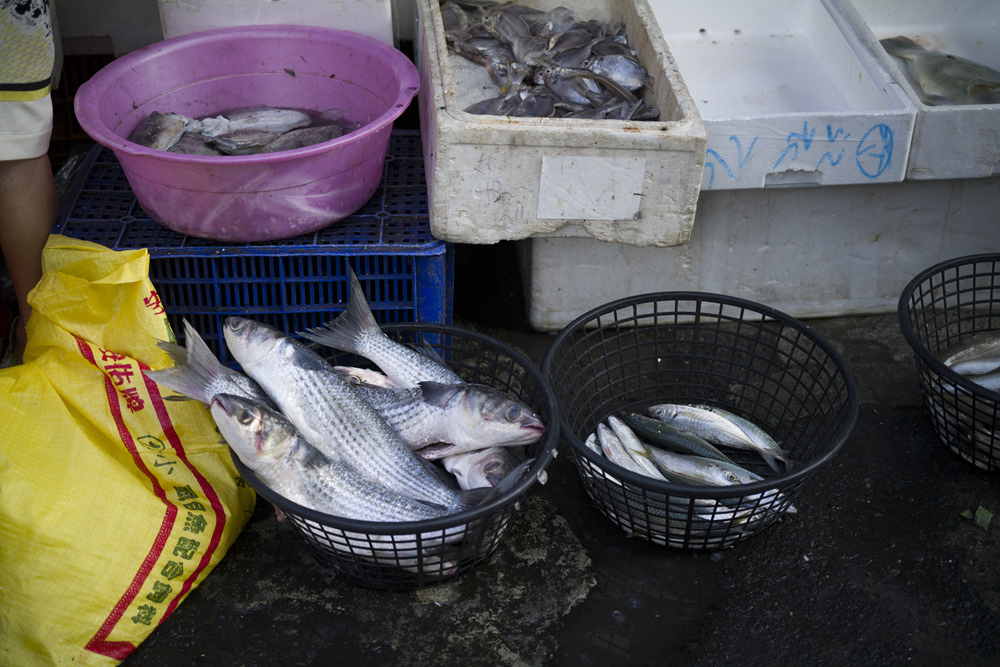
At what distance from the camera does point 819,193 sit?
309cm

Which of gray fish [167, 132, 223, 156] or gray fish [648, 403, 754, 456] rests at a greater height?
gray fish [167, 132, 223, 156]

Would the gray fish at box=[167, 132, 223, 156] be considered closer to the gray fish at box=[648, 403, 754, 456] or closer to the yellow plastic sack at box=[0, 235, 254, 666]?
the yellow plastic sack at box=[0, 235, 254, 666]

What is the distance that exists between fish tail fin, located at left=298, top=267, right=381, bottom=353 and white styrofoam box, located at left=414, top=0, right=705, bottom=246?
31 centimetres

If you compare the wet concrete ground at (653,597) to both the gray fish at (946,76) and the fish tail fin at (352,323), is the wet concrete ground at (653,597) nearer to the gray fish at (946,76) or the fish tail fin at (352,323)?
the fish tail fin at (352,323)

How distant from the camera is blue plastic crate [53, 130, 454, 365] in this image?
2.67 m

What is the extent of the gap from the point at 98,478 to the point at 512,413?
1.07 meters

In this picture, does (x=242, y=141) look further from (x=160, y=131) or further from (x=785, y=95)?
(x=785, y=95)

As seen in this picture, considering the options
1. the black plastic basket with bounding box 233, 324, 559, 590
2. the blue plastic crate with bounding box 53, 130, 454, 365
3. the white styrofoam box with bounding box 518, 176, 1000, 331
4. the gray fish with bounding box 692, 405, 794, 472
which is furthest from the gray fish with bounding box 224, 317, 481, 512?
the white styrofoam box with bounding box 518, 176, 1000, 331

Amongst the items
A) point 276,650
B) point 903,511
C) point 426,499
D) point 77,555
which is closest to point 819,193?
point 903,511

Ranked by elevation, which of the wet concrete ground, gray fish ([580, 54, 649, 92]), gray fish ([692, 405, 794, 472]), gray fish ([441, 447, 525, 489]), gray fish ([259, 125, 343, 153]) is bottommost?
the wet concrete ground

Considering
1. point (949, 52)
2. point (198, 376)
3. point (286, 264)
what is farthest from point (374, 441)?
point (949, 52)

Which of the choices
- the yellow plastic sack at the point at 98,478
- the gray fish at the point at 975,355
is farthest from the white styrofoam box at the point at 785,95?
the yellow plastic sack at the point at 98,478

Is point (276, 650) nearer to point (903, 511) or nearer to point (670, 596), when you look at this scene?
point (670, 596)

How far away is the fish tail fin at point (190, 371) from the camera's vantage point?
7.48 ft
